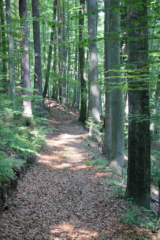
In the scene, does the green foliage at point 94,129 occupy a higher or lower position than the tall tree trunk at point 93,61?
lower

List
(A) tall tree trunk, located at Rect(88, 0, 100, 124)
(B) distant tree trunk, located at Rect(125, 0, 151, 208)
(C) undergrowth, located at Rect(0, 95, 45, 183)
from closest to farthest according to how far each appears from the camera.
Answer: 1. (B) distant tree trunk, located at Rect(125, 0, 151, 208)
2. (C) undergrowth, located at Rect(0, 95, 45, 183)
3. (A) tall tree trunk, located at Rect(88, 0, 100, 124)

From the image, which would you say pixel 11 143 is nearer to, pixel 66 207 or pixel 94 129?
pixel 66 207

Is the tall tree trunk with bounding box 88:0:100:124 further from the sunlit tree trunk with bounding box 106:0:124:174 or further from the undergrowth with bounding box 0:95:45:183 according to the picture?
the undergrowth with bounding box 0:95:45:183

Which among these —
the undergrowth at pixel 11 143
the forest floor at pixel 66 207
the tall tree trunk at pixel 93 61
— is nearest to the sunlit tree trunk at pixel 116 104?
the forest floor at pixel 66 207

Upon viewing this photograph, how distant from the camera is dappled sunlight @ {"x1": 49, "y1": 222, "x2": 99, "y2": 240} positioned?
3.85m

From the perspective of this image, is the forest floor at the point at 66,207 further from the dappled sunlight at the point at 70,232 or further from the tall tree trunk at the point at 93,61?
the tall tree trunk at the point at 93,61

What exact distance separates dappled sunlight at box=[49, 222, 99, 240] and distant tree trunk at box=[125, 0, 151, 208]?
1.42 meters

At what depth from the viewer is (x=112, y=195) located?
17.9 feet

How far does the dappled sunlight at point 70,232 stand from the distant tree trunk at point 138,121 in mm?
1419

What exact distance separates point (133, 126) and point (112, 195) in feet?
7.75

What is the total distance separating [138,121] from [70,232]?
2.82 metres

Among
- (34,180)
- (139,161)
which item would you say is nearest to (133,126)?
(139,161)

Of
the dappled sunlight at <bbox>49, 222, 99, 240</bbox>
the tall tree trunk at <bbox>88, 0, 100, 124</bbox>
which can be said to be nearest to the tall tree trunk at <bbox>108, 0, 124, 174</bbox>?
the tall tree trunk at <bbox>88, 0, 100, 124</bbox>

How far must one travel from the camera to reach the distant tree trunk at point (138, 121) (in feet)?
13.1
